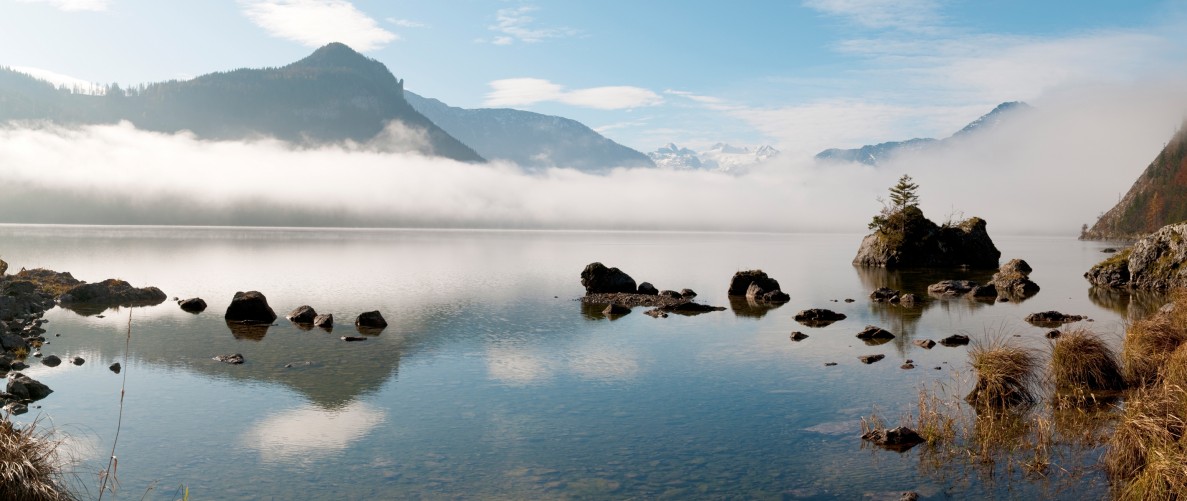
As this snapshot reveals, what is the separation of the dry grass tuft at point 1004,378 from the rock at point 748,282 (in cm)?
4290

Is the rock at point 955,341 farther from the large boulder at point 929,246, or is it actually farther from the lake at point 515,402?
the large boulder at point 929,246

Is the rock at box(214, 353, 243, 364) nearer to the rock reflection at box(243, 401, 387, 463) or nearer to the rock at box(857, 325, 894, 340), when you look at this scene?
the rock reflection at box(243, 401, 387, 463)

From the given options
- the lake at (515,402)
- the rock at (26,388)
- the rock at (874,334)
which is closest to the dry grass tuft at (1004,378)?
the lake at (515,402)

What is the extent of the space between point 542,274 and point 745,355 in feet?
212

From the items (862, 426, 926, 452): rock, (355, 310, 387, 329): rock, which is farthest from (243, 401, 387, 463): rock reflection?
(355, 310, 387, 329): rock

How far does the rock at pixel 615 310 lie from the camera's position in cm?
5569

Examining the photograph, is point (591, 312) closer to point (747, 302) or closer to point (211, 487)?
point (747, 302)

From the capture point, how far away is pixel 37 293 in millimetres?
59656

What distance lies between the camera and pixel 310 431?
23469 mm

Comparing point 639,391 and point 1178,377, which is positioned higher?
point 1178,377

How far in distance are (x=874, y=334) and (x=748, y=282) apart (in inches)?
1094

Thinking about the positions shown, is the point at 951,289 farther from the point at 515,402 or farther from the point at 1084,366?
the point at 515,402

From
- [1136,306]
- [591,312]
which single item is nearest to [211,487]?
[591,312]

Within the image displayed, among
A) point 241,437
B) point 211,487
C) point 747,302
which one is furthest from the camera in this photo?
point 747,302
